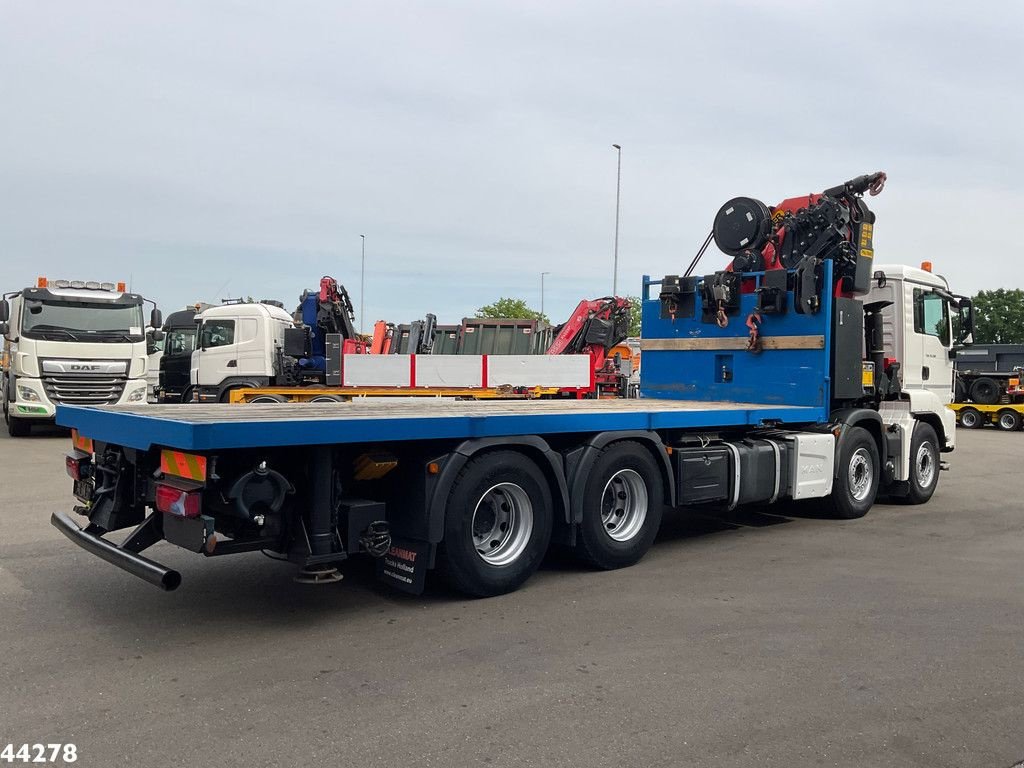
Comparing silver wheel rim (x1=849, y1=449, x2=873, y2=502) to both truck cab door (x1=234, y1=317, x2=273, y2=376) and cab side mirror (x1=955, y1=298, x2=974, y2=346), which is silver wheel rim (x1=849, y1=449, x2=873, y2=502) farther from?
truck cab door (x1=234, y1=317, x2=273, y2=376)

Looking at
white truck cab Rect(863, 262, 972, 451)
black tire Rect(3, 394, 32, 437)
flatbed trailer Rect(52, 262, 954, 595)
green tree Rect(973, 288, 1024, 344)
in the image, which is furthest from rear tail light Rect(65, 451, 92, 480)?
green tree Rect(973, 288, 1024, 344)

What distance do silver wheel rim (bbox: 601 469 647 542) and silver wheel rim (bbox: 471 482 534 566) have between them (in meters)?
0.98

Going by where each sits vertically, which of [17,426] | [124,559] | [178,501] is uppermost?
[178,501]

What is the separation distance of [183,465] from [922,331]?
9115 millimetres

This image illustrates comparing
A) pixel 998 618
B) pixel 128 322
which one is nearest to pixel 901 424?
pixel 998 618

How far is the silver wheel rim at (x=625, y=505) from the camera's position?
6.98 meters

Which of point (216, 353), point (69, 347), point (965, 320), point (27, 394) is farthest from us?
point (69, 347)

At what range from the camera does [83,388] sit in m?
18.4

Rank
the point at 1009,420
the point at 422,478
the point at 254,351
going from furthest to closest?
the point at 1009,420
the point at 254,351
the point at 422,478

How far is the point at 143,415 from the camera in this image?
5.33 meters

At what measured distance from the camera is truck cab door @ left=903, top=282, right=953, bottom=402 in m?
10.6

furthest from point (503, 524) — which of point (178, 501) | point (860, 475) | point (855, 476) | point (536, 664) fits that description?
point (860, 475)

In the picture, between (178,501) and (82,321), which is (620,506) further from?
(82,321)

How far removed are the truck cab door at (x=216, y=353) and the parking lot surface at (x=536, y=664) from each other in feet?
32.6
